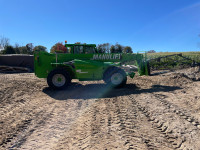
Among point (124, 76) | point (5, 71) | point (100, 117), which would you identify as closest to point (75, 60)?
point (124, 76)

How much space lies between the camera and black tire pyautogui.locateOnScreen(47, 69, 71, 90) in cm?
732

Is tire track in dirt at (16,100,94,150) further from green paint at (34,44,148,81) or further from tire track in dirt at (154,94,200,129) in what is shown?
green paint at (34,44,148,81)

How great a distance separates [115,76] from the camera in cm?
736

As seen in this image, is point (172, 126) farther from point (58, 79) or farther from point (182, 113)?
point (58, 79)

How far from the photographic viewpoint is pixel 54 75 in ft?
24.3

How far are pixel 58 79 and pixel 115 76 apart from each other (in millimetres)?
2751

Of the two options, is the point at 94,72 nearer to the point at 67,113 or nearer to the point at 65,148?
the point at 67,113

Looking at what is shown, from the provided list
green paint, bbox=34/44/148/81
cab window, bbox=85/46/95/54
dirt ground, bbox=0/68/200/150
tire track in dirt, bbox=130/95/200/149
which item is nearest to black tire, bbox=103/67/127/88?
green paint, bbox=34/44/148/81

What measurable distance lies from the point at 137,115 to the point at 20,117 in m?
3.01

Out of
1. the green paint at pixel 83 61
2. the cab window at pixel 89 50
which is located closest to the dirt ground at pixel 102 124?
the green paint at pixel 83 61

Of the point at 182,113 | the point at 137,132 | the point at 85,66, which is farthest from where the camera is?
the point at 85,66

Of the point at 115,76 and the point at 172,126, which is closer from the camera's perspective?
the point at 172,126

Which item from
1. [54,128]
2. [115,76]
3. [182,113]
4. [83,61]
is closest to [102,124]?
[54,128]

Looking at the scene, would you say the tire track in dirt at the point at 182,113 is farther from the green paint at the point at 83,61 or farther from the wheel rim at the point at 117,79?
the green paint at the point at 83,61
